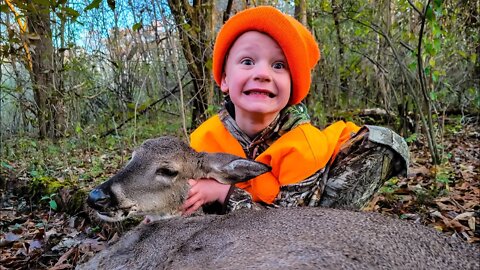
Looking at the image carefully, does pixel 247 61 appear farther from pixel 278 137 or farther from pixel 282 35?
pixel 278 137

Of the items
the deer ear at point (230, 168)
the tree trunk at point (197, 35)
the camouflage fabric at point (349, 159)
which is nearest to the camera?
the deer ear at point (230, 168)

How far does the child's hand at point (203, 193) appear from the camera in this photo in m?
2.96

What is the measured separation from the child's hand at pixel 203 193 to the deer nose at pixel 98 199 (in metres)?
0.50

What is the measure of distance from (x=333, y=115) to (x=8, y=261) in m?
5.76

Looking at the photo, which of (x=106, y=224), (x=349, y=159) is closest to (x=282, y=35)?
(x=349, y=159)

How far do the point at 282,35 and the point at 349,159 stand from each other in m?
1.01

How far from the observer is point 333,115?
8359 millimetres

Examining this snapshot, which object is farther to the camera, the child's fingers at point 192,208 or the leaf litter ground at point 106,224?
the leaf litter ground at point 106,224

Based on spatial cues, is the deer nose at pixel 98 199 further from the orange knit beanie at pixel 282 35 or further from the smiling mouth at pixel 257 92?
the orange knit beanie at pixel 282 35

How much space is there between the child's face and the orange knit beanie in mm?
48

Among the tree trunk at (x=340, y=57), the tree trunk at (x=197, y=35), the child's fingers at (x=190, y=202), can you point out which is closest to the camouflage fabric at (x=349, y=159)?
the child's fingers at (x=190, y=202)

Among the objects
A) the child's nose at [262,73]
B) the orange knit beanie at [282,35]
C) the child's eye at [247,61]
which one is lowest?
the child's nose at [262,73]

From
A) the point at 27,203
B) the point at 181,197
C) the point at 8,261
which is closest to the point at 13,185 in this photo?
the point at 27,203

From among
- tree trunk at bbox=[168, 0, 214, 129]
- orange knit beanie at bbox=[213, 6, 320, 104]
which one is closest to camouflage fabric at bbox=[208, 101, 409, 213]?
orange knit beanie at bbox=[213, 6, 320, 104]
